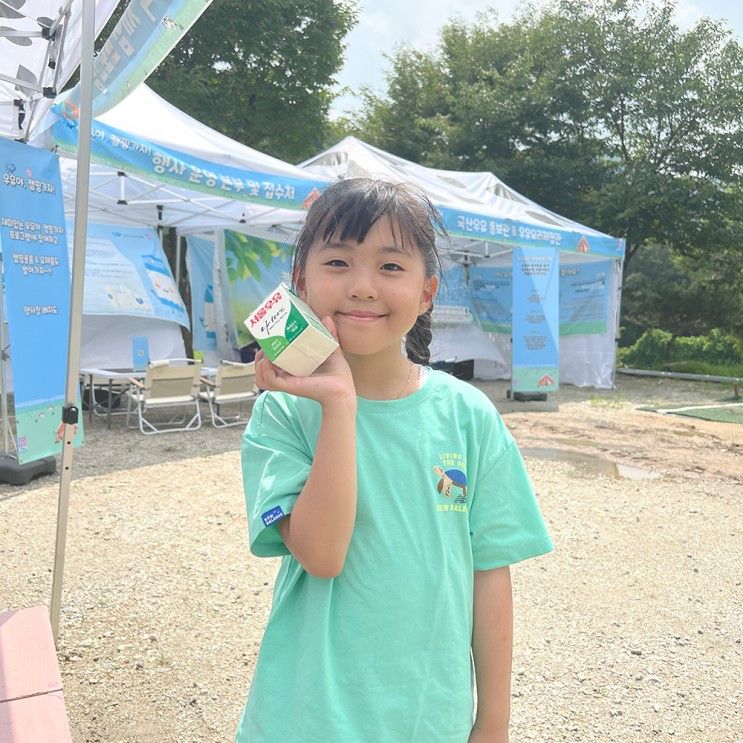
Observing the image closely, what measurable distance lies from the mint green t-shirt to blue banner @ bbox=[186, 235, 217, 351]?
1012 centimetres

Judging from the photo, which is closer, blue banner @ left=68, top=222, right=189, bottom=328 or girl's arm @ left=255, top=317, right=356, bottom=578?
girl's arm @ left=255, top=317, right=356, bottom=578

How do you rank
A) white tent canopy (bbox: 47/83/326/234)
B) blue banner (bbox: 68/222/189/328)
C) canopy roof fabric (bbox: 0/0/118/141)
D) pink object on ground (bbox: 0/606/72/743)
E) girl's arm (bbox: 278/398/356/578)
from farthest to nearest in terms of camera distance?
blue banner (bbox: 68/222/189/328), white tent canopy (bbox: 47/83/326/234), canopy roof fabric (bbox: 0/0/118/141), pink object on ground (bbox: 0/606/72/743), girl's arm (bbox: 278/398/356/578)

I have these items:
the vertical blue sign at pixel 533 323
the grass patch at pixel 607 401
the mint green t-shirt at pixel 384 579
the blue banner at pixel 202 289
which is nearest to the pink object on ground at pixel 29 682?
the mint green t-shirt at pixel 384 579

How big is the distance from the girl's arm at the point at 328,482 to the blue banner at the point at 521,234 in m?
7.40

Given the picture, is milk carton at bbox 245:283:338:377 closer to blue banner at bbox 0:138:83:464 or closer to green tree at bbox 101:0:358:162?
blue banner at bbox 0:138:83:464

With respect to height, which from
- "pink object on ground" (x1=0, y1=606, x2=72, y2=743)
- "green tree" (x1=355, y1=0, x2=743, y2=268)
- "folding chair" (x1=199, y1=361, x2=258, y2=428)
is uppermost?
"green tree" (x1=355, y1=0, x2=743, y2=268)

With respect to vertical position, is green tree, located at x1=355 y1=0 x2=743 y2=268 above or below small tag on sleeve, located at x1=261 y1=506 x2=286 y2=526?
above

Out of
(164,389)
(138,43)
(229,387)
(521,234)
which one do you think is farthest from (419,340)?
(521,234)

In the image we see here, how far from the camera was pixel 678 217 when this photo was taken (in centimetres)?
1593

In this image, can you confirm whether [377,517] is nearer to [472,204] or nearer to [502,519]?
[502,519]

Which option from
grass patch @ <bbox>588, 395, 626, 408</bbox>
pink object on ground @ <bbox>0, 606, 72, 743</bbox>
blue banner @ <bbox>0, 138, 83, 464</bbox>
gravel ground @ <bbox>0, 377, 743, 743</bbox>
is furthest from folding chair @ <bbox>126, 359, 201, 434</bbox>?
grass patch @ <bbox>588, 395, 626, 408</bbox>

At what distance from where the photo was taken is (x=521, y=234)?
10.1m

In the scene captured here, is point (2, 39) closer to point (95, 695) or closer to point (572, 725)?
point (95, 695)

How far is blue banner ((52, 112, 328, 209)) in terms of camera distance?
5527 millimetres
